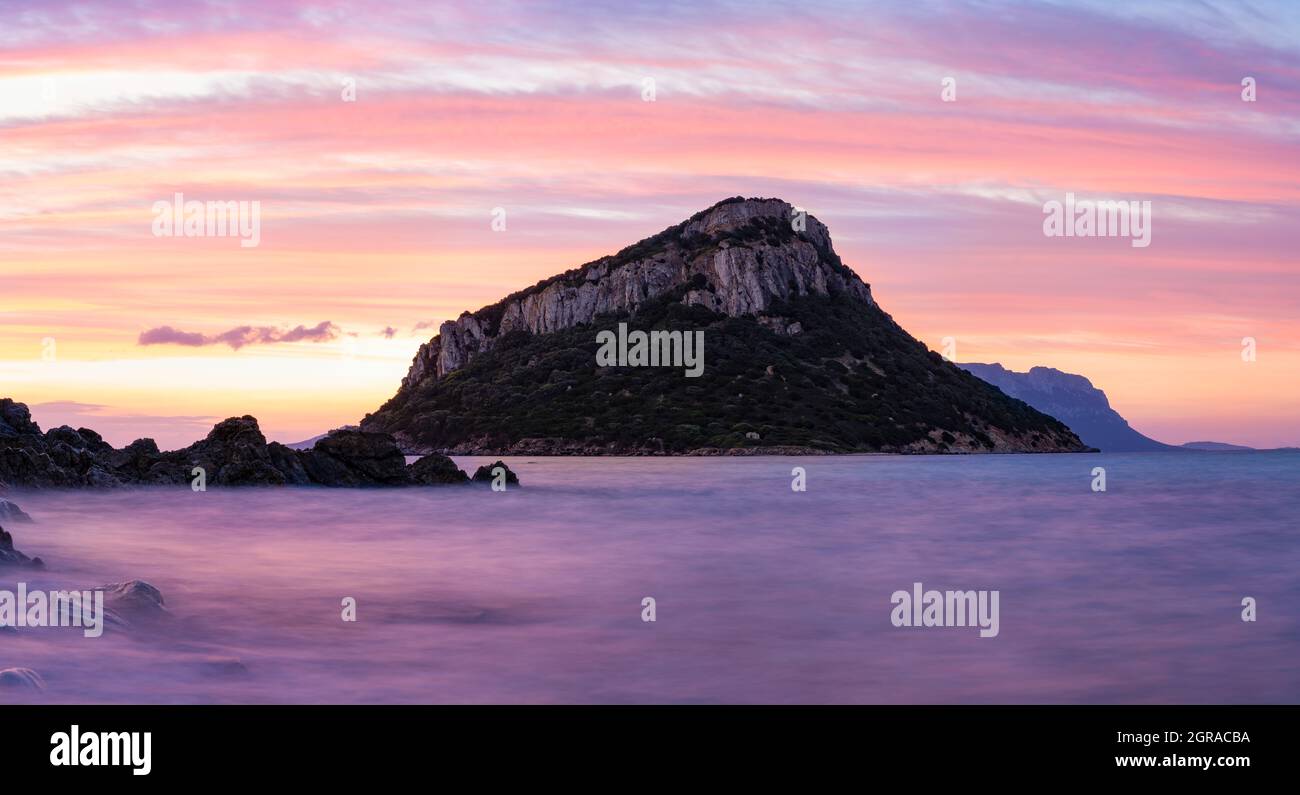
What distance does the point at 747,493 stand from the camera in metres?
63.9

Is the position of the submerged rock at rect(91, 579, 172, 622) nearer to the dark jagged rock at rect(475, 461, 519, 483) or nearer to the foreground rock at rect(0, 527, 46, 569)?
the foreground rock at rect(0, 527, 46, 569)

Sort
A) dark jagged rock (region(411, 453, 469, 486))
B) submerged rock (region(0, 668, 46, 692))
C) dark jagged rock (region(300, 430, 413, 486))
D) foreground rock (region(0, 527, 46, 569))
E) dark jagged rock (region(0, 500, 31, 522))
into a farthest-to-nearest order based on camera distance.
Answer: dark jagged rock (region(411, 453, 469, 486))
dark jagged rock (region(300, 430, 413, 486))
dark jagged rock (region(0, 500, 31, 522))
foreground rock (region(0, 527, 46, 569))
submerged rock (region(0, 668, 46, 692))

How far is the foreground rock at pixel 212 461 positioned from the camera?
46.4 meters

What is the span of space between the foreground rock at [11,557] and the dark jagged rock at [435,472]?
133 feet

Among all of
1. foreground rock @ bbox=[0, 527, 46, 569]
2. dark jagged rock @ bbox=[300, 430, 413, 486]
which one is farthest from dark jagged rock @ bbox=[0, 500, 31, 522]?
dark jagged rock @ bbox=[300, 430, 413, 486]

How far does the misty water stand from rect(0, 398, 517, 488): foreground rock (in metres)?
2.84

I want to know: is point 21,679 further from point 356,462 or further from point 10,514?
point 356,462

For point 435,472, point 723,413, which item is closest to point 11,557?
point 435,472

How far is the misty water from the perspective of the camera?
50.8 ft

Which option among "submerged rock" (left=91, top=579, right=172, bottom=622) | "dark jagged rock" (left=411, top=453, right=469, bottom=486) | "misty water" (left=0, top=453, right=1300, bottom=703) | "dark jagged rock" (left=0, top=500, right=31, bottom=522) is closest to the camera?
"misty water" (left=0, top=453, right=1300, bottom=703)

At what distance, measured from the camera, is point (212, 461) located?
56.3 meters

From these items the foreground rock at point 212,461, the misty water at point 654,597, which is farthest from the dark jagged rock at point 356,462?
Answer: the misty water at point 654,597
